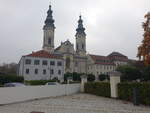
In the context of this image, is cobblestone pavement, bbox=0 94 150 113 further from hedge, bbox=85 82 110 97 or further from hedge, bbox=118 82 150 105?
hedge, bbox=85 82 110 97

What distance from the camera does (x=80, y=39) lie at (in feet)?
266

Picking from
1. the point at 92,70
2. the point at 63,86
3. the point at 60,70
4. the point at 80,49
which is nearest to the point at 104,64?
the point at 92,70

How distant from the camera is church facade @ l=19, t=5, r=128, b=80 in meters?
59.5

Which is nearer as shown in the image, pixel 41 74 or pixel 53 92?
pixel 53 92

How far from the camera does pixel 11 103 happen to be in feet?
43.2

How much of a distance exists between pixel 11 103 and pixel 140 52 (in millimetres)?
18420

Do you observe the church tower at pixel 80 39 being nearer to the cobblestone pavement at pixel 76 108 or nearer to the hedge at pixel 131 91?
the hedge at pixel 131 91

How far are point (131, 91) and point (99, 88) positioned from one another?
5405 mm

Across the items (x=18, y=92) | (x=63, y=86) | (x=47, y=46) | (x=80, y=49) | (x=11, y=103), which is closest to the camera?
(x=11, y=103)

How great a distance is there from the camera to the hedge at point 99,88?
16672mm

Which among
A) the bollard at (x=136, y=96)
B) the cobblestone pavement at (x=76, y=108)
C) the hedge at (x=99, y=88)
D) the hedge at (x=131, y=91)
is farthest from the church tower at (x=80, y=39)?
the cobblestone pavement at (x=76, y=108)

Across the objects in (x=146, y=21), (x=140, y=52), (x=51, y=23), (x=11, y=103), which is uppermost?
(x=51, y=23)

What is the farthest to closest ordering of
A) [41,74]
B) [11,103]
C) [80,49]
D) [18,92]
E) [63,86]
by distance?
[80,49]
[41,74]
[63,86]
[18,92]
[11,103]

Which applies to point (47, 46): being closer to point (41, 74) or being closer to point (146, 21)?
point (41, 74)
